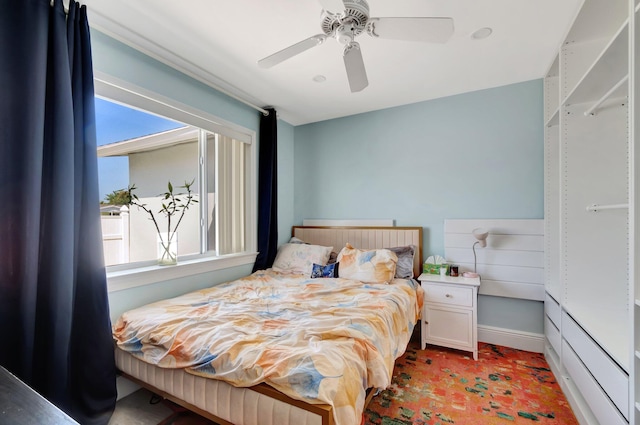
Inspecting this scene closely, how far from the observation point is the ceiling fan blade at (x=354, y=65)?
1629 mm

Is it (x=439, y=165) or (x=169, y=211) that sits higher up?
(x=439, y=165)

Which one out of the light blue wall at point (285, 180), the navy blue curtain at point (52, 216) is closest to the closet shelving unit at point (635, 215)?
the navy blue curtain at point (52, 216)

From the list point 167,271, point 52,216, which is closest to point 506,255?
point 167,271

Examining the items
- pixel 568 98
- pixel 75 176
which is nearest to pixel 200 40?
pixel 75 176

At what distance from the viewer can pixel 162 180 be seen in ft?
8.94

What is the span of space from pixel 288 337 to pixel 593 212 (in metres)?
2.12

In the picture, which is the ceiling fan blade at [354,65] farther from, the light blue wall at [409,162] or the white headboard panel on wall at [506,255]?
the white headboard panel on wall at [506,255]

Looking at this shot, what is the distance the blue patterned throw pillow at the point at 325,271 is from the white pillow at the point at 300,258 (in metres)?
0.12

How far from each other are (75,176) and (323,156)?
2.57 m

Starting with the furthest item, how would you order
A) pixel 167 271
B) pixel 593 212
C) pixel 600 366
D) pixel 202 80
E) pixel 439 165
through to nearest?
pixel 439 165 → pixel 202 80 → pixel 167 271 → pixel 593 212 → pixel 600 366

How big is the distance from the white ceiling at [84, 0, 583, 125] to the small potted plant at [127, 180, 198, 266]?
1073mm

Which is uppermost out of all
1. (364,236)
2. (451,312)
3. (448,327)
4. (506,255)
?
(364,236)

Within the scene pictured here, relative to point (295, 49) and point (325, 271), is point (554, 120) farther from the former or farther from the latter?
point (325, 271)

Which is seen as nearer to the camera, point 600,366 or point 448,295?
point 600,366
